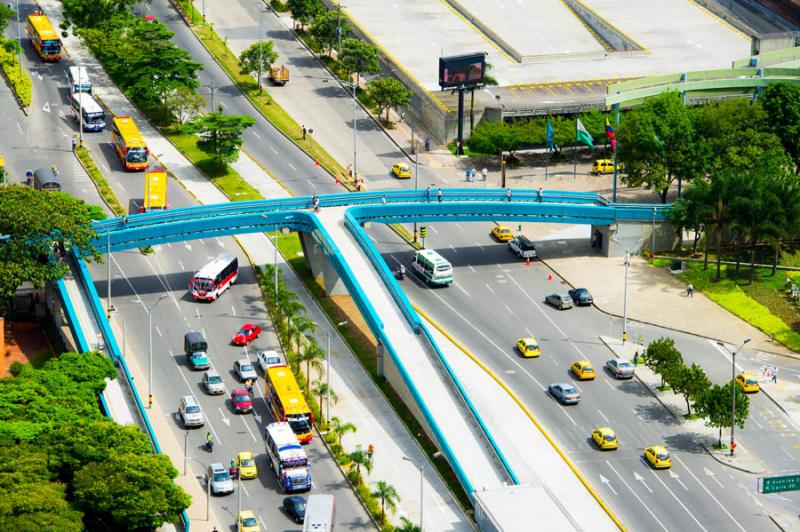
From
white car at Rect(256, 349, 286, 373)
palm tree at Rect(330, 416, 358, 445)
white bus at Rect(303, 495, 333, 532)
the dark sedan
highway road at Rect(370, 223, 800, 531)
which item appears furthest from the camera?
the dark sedan

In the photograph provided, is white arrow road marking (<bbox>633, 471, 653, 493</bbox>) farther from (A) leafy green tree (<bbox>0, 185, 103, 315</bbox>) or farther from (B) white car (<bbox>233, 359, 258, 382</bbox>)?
(A) leafy green tree (<bbox>0, 185, 103, 315</bbox>)

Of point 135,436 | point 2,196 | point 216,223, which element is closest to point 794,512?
point 135,436

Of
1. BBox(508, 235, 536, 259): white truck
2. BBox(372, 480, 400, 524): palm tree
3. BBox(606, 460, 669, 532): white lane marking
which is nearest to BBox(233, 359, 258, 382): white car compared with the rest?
BBox(372, 480, 400, 524): palm tree

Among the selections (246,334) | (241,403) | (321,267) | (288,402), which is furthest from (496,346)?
(241,403)

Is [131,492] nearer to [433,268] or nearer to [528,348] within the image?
[528,348]

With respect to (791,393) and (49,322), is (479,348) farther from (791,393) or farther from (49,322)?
(49,322)

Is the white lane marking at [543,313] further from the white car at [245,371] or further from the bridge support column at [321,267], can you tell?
the white car at [245,371]
